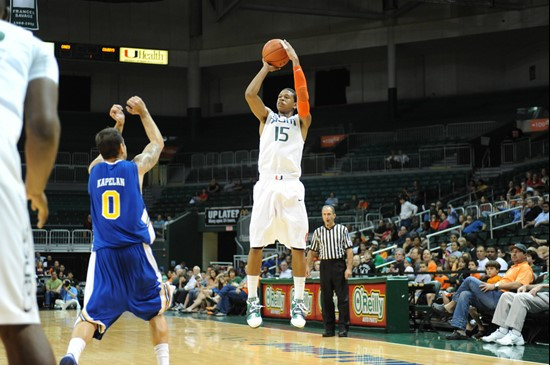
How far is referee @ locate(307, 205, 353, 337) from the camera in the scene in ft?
42.1

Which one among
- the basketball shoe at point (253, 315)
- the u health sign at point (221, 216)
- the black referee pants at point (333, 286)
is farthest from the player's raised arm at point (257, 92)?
the u health sign at point (221, 216)

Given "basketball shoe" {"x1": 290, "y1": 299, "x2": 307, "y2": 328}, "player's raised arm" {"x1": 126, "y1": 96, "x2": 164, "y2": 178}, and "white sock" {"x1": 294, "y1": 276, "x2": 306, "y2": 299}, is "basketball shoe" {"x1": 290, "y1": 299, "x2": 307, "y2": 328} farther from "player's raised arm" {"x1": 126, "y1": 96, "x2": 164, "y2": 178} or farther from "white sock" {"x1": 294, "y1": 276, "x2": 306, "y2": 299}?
"player's raised arm" {"x1": 126, "y1": 96, "x2": 164, "y2": 178}

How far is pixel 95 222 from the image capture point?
18.9ft

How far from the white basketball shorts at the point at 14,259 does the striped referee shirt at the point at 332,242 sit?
33.2ft

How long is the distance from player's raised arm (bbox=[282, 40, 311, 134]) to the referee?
17.2ft

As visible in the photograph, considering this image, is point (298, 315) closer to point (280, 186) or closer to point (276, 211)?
point (276, 211)

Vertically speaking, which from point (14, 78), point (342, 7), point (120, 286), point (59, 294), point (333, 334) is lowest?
point (59, 294)

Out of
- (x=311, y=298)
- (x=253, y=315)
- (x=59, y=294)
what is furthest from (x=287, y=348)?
(x=59, y=294)

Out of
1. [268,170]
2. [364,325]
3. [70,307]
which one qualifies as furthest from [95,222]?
[70,307]

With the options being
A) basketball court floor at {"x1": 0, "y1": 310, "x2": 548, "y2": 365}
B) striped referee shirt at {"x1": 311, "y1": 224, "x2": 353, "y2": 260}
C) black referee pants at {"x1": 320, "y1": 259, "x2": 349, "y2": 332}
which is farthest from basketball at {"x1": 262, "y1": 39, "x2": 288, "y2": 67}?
black referee pants at {"x1": 320, "y1": 259, "x2": 349, "y2": 332}

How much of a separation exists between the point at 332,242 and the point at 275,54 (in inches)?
244

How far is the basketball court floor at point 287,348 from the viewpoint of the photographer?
924 centimetres

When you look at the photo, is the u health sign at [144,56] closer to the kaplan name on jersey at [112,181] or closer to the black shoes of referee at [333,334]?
the black shoes of referee at [333,334]

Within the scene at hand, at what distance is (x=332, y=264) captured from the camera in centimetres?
1307
